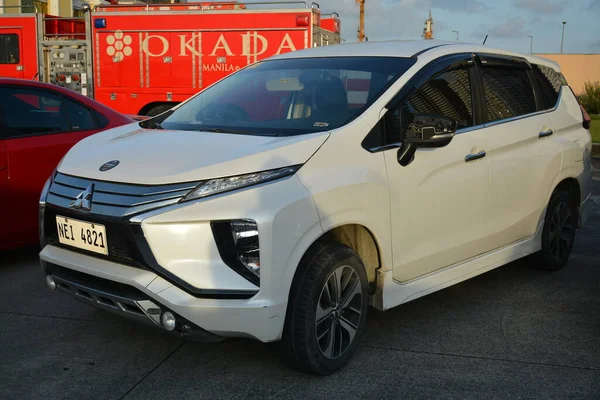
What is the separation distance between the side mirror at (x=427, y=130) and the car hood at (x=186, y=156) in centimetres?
56

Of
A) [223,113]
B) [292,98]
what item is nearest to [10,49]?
[223,113]

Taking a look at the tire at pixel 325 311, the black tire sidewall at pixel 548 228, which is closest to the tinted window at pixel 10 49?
the black tire sidewall at pixel 548 228

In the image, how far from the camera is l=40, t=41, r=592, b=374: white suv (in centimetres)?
347

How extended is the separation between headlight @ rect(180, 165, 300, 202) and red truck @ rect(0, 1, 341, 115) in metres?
10.6

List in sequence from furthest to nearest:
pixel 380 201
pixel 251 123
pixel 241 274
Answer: pixel 251 123
pixel 380 201
pixel 241 274

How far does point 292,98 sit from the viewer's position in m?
4.50

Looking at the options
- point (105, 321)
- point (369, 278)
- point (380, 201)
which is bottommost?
point (105, 321)

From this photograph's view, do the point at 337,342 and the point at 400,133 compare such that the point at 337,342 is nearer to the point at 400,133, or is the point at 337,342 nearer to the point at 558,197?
the point at 400,133

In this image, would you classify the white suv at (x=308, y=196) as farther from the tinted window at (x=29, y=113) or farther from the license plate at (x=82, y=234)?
the tinted window at (x=29, y=113)

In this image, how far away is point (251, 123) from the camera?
14.2 feet

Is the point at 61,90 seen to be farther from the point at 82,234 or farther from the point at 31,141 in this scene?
the point at 82,234

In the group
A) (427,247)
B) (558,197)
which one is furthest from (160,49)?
(427,247)

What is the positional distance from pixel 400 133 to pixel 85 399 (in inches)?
83.3

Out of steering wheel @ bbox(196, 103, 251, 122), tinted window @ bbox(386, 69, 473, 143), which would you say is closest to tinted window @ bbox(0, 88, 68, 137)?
steering wheel @ bbox(196, 103, 251, 122)
